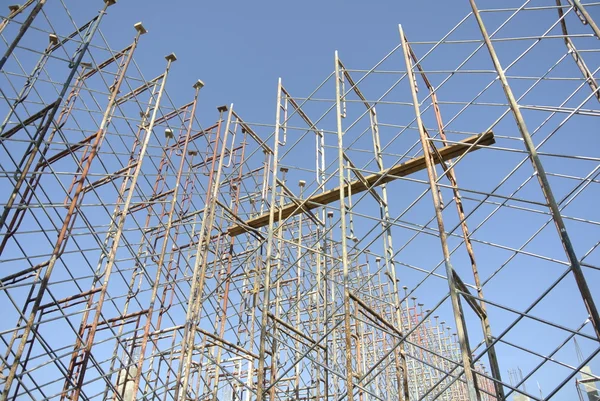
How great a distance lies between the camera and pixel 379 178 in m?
7.26

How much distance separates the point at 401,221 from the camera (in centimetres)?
711

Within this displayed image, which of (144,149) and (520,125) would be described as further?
(144,149)

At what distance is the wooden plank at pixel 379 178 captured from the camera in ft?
22.0

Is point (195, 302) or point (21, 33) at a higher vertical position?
point (21, 33)

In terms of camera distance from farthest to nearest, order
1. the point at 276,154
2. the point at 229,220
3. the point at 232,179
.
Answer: the point at 232,179 → the point at 229,220 → the point at 276,154

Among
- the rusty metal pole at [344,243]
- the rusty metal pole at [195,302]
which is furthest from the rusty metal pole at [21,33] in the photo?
the rusty metal pole at [344,243]

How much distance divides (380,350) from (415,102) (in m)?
14.8

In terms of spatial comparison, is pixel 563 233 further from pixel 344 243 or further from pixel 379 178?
pixel 379 178

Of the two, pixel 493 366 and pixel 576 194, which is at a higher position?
pixel 576 194

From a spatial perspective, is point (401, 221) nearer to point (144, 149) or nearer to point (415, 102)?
point (415, 102)

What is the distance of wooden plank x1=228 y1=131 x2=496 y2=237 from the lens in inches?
264

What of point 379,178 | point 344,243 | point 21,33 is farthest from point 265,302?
point 21,33

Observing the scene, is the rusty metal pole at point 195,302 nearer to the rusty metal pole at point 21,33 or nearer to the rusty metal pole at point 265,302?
the rusty metal pole at point 265,302

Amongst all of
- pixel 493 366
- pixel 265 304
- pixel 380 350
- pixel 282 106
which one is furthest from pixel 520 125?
pixel 380 350
